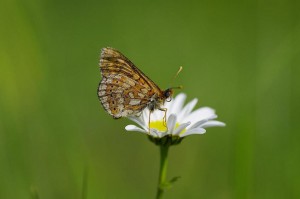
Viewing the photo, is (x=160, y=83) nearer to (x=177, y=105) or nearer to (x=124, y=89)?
(x=177, y=105)

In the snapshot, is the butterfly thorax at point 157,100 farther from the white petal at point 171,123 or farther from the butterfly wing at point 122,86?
the white petal at point 171,123

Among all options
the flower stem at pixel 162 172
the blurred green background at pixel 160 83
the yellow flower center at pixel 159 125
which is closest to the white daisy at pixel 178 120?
the yellow flower center at pixel 159 125

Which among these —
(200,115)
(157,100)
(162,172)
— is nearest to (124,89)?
(157,100)

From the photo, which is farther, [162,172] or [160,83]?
[160,83]

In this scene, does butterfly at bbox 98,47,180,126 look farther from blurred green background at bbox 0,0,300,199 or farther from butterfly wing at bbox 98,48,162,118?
blurred green background at bbox 0,0,300,199

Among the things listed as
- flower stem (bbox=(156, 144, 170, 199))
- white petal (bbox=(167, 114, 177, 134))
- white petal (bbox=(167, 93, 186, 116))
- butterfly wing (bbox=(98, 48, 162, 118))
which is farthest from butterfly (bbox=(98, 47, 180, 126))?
flower stem (bbox=(156, 144, 170, 199))

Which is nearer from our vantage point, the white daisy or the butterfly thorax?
the white daisy

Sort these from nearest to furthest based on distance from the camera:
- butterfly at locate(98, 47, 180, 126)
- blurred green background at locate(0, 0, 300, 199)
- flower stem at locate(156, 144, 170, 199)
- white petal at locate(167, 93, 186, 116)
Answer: flower stem at locate(156, 144, 170, 199)
butterfly at locate(98, 47, 180, 126)
white petal at locate(167, 93, 186, 116)
blurred green background at locate(0, 0, 300, 199)
